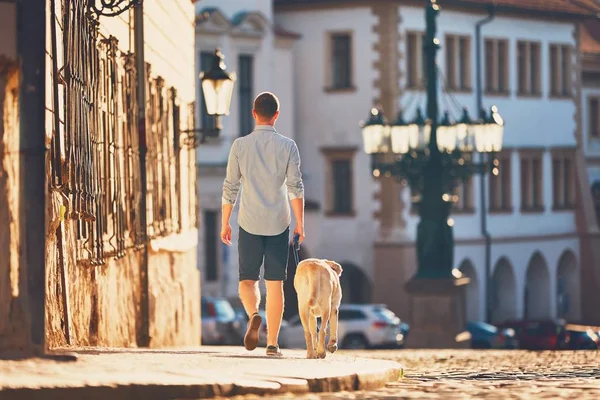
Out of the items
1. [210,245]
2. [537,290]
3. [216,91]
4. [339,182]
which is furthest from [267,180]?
[537,290]

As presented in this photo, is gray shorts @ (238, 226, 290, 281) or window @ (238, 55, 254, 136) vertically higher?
window @ (238, 55, 254, 136)

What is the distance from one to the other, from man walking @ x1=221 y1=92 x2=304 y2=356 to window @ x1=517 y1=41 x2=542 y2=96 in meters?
51.7

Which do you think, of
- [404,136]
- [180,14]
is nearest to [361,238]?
[404,136]

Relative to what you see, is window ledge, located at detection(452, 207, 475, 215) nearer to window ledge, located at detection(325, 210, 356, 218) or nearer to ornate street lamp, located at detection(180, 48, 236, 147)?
window ledge, located at detection(325, 210, 356, 218)

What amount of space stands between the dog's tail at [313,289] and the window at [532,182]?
172 feet

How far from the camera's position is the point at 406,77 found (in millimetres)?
59312

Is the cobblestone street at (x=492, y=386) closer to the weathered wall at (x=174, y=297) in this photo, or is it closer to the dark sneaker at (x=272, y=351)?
the dark sneaker at (x=272, y=351)

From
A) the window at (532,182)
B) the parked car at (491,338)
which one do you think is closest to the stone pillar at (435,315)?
the parked car at (491,338)

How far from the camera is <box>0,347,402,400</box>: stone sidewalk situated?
10055 millimetres

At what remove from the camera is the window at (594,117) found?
70.2 metres

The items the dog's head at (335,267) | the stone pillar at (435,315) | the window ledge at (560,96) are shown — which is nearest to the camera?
the dog's head at (335,267)

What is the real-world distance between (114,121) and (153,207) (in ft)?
10.8

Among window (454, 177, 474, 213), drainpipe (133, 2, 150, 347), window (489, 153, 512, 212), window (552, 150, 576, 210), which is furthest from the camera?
window (552, 150, 576, 210)


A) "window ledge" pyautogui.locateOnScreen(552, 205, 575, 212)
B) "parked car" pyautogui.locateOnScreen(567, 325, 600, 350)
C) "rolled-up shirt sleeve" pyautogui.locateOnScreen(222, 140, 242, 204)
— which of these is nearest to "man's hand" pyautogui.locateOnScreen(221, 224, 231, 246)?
"rolled-up shirt sleeve" pyautogui.locateOnScreen(222, 140, 242, 204)
